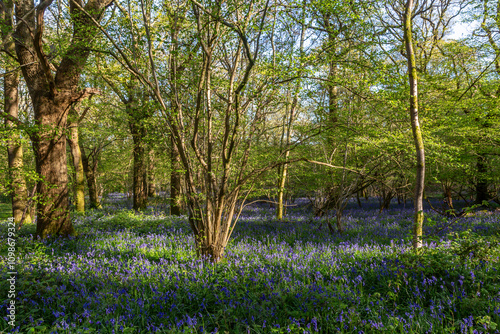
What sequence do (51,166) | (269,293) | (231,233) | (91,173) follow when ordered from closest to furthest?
1. (269,293)
2. (231,233)
3. (51,166)
4. (91,173)

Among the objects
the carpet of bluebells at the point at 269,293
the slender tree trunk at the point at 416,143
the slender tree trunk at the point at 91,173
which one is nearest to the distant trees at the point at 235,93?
the slender tree trunk at the point at 416,143

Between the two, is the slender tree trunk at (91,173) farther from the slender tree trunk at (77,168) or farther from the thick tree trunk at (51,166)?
the thick tree trunk at (51,166)

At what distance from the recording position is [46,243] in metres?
6.09

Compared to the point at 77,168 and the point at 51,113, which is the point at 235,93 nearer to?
the point at 51,113

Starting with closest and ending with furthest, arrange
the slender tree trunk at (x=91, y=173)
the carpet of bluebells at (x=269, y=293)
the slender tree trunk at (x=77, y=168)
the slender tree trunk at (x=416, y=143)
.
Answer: the carpet of bluebells at (x=269, y=293)
the slender tree trunk at (x=416, y=143)
the slender tree trunk at (x=77, y=168)
the slender tree trunk at (x=91, y=173)

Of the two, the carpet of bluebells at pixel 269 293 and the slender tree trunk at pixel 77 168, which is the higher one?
the slender tree trunk at pixel 77 168

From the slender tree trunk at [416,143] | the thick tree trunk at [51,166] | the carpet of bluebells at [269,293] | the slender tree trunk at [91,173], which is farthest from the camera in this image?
the slender tree trunk at [91,173]

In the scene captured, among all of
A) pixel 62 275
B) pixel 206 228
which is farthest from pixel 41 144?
pixel 206 228

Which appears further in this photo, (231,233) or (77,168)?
(77,168)

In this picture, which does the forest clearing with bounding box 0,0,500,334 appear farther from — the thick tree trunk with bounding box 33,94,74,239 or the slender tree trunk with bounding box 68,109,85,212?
the slender tree trunk with bounding box 68,109,85,212

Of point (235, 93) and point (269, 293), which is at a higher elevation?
point (235, 93)

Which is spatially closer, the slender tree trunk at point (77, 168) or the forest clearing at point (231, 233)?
the forest clearing at point (231, 233)

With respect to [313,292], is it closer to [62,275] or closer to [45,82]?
[62,275]

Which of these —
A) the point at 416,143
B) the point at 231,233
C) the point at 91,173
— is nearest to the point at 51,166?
the point at 231,233
